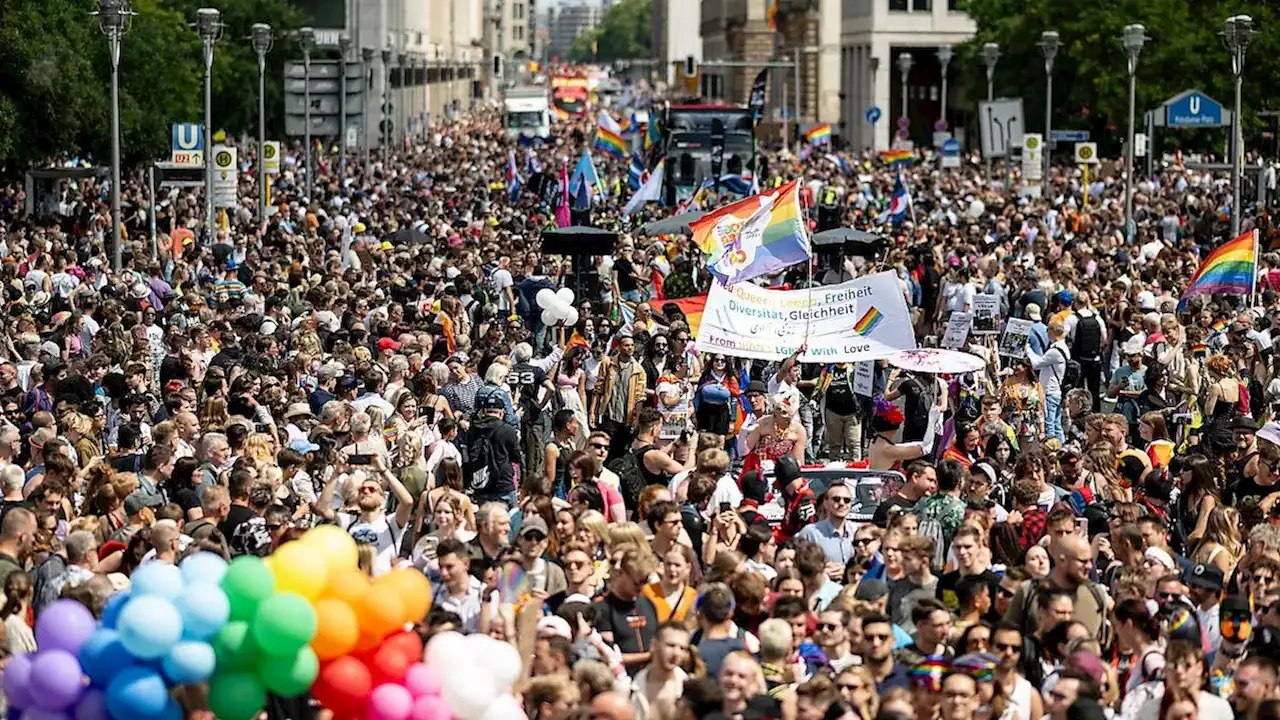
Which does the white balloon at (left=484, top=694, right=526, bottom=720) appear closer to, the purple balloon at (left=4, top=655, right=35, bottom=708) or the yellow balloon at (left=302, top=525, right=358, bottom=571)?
the yellow balloon at (left=302, top=525, right=358, bottom=571)

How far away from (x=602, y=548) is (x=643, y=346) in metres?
7.77

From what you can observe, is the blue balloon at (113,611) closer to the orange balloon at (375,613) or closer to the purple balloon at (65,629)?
the purple balloon at (65,629)

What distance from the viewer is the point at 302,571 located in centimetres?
887

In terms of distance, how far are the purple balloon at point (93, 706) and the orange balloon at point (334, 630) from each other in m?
0.68

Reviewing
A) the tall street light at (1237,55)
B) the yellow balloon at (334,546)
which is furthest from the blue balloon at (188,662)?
the tall street light at (1237,55)

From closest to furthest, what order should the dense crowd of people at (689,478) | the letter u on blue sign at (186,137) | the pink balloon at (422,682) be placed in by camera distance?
the pink balloon at (422,682)
the dense crowd of people at (689,478)
the letter u on blue sign at (186,137)

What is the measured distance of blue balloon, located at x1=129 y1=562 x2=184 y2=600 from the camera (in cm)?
873

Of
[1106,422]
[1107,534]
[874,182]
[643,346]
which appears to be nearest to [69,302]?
[643,346]

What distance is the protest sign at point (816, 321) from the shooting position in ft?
61.8

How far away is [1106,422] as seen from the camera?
15.4 meters

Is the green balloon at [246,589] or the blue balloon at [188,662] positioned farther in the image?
the green balloon at [246,589]

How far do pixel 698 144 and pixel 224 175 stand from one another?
1949 cm

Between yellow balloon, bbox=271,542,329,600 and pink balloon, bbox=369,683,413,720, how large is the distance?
0.38 meters

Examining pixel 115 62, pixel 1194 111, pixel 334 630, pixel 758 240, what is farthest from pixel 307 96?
pixel 334 630
